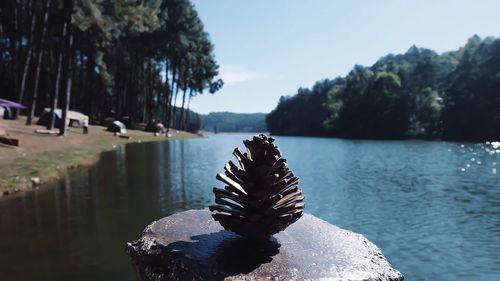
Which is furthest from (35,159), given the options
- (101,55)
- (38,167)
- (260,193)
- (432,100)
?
(432,100)

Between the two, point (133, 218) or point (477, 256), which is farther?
point (133, 218)

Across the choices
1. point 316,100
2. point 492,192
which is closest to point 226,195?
point 492,192

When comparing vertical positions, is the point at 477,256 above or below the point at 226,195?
below

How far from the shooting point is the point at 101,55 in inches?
2189

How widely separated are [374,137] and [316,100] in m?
78.3

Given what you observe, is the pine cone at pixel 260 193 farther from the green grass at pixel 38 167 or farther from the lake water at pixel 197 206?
the green grass at pixel 38 167

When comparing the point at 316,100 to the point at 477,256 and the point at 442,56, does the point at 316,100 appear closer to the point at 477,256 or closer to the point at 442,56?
the point at 442,56

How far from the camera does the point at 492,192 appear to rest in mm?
18688

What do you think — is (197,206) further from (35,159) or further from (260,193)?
(35,159)

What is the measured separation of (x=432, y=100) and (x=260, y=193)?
96895mm

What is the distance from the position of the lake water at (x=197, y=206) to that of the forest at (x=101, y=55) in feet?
44.4

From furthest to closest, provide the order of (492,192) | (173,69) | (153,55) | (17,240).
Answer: (173,69) → (153,55) → (492,192) → (17,240)

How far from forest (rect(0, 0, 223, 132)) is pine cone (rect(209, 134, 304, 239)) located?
28.2 m

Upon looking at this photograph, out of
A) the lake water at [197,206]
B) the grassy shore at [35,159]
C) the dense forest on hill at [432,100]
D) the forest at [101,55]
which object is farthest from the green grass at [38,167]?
the dense forest on hill at [432,100]
